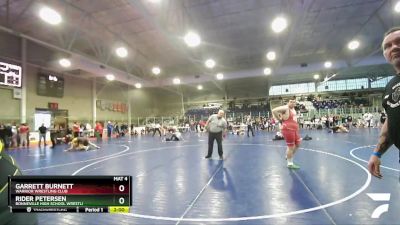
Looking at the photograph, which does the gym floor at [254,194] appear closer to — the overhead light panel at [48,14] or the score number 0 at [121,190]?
the score number 0 at [121,190]

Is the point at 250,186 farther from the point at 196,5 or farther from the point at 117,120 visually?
the point at 117,120

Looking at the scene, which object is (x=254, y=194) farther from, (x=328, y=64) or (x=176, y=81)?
(x=176, y=81)

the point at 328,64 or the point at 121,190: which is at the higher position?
the point at 328,64

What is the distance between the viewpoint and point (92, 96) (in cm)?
2922
